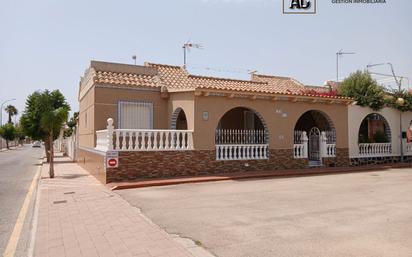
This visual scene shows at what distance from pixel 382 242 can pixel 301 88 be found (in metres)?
18.1

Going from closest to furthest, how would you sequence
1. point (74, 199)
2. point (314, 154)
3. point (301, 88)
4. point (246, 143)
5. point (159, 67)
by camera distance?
point (74, 199)
point (246, 143)
point (314, 154)
point (159, 67)
point (301, 88)

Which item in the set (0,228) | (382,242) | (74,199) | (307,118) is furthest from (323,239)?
(307,118)

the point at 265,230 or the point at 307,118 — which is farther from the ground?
the point at 307,118

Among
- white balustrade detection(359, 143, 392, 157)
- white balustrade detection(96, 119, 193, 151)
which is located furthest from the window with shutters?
white balustrade detection(359, 143, 392, 157)

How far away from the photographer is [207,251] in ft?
15.7

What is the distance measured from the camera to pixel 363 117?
1742 cm

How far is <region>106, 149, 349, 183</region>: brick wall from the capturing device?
456 inches

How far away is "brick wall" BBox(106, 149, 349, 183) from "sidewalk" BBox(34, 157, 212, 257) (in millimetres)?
2155

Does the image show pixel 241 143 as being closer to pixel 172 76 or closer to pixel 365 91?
pixel 172 76

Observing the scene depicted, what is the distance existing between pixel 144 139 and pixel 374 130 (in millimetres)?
14192

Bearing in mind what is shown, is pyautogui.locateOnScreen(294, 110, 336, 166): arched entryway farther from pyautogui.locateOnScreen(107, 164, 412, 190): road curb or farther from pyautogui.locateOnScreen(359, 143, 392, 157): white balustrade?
pyautogui.locateOnScreen(359, 143, 392, 157): white balustrade

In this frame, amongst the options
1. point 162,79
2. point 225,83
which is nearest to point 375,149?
point 225,83

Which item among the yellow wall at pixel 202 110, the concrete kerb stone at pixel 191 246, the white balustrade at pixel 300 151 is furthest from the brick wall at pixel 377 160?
the concrete kerb stone at pixel 191 246

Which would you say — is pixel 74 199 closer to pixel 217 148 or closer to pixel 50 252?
pixel 50 252
